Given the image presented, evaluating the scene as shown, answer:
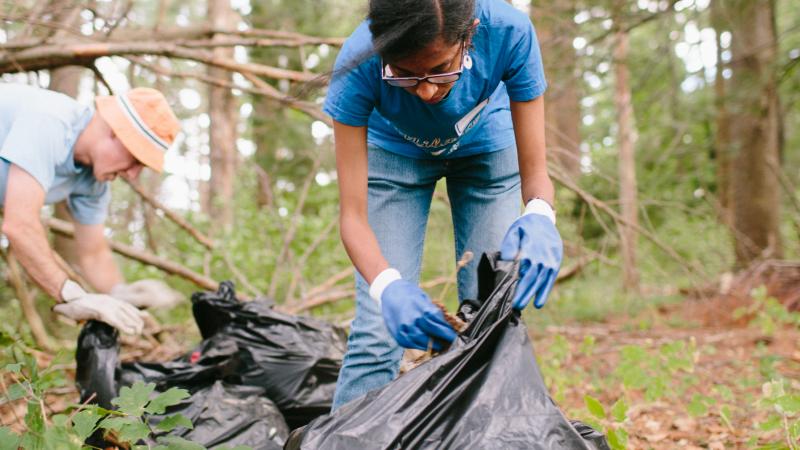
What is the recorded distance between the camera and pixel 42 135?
7.89 ft

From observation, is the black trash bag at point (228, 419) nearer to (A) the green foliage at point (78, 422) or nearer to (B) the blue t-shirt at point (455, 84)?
(A) the green foliage at point (78, 422)

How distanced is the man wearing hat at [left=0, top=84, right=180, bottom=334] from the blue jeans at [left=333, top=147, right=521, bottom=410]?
103 centimetres

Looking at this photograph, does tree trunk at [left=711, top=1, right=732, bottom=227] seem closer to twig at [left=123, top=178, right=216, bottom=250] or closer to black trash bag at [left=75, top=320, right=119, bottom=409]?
twig at [left=123, top=178, right=216, bottom=250]

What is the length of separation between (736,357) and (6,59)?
13.8 feet

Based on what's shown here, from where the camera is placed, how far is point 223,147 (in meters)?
7.75

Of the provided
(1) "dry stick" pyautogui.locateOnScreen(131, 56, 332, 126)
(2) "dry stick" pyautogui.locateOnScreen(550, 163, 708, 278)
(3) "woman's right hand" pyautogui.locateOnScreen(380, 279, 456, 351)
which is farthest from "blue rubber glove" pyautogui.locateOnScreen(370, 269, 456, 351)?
(2) "dry stick" pyautogui.locateOnScreen(550, 163, 708, 278)

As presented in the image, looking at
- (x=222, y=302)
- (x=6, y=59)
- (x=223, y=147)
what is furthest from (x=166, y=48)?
(x=223, y=147)

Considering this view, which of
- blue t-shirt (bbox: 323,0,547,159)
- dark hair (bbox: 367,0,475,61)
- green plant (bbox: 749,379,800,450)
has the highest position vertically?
dark hair (bbox: 367,0,475,61)

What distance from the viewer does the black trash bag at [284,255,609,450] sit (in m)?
1.40

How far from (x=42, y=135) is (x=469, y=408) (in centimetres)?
183

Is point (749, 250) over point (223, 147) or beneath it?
beneath

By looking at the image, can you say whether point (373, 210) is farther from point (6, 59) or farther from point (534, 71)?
point (6, 59)

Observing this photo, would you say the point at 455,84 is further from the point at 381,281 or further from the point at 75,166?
the point at 75,166

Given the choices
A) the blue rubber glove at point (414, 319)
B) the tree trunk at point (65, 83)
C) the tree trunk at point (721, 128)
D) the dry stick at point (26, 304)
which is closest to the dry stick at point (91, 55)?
the tree trunk at point (65, 83)
